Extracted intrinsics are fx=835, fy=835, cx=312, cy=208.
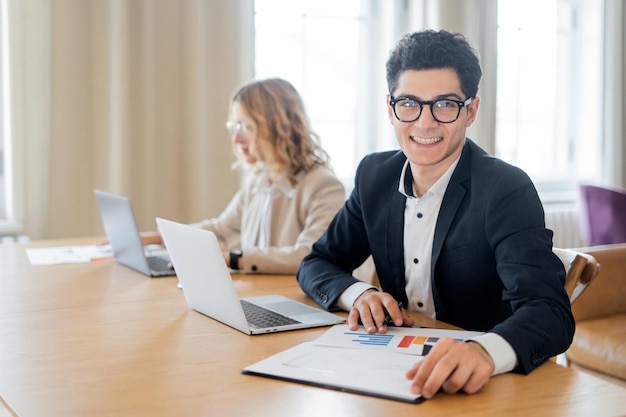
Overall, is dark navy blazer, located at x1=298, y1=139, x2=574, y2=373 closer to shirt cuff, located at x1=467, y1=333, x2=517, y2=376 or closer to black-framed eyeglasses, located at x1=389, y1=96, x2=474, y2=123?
shirt cuff, located at x1=467, y1=333, x2=517, y2=376

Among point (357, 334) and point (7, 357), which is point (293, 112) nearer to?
point (357, 334)

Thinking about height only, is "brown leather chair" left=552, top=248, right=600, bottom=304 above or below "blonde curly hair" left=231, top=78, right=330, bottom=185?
below

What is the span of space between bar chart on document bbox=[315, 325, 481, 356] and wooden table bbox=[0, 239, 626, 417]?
58 millimetres

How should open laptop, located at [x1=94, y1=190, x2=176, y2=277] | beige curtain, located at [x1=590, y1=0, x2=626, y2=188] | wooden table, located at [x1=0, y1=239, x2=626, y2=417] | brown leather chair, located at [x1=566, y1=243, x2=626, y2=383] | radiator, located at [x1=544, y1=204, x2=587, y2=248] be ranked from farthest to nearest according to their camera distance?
beige curtain, located at [x1=590, y1=0, x2=626, y2=188]
radiator, located at [x1=544, y1=204, x2=587, y2=248]
brown leather chair, located at [x1=566, y1=243, x2=626, y2=383]
open laptop, located at [x1=94, y1=190, x2=176, y2=277]
wooden table, located at [x1=0, y1=239, x2=626, y2=417]

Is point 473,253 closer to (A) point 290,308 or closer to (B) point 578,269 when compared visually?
(B) point 578,269

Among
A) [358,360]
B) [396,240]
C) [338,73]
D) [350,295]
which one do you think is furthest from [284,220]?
[338,73]

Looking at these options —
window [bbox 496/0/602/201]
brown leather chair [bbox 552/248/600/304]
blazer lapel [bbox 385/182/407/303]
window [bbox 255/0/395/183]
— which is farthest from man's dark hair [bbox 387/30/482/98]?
window [bbox 496/0/602/201]

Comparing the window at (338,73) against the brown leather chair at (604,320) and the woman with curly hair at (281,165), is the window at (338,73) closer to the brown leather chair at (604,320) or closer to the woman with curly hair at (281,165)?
the woman with curly hair at (281,165)

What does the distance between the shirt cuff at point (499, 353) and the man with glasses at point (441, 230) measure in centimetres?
6

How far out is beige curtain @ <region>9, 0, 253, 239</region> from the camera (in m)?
3.75

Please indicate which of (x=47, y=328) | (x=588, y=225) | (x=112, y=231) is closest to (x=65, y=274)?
(x=112, y=231)

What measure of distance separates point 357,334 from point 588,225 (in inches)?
130

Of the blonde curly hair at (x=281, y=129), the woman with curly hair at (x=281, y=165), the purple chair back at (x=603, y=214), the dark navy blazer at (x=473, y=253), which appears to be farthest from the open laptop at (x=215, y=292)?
the purple chair back at (x=603, y=214)

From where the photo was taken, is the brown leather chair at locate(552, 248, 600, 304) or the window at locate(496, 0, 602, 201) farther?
the window at locate(496, 0, 602, 201)
